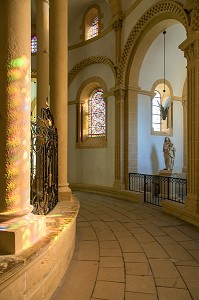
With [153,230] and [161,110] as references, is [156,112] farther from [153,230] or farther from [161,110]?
[153,230]

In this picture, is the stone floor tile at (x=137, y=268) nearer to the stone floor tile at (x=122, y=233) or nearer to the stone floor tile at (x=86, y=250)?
the stone floor tile at (x=86, y=250)

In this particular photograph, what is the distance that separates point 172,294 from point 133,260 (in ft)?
3.35

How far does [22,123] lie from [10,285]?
137 centimetres

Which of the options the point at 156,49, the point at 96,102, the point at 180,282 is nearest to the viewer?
the point at 180,282

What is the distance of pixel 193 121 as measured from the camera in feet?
21.6

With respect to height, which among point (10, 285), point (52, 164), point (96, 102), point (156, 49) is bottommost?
point (10, 285)

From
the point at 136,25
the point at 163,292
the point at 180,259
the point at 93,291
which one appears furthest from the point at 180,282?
the point at 136,25

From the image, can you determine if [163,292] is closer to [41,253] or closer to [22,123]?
[41,253]

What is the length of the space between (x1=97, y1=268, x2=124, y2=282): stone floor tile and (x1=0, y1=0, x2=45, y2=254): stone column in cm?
128

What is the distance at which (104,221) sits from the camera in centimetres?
631

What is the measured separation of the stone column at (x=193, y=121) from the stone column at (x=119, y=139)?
4.06 meters

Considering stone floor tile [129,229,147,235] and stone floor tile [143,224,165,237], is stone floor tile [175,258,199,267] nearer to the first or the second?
stone floor tile [143,224,165,237]

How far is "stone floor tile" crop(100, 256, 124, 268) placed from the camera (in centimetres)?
371

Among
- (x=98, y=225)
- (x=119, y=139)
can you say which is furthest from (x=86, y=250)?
(x=119, y=139)
